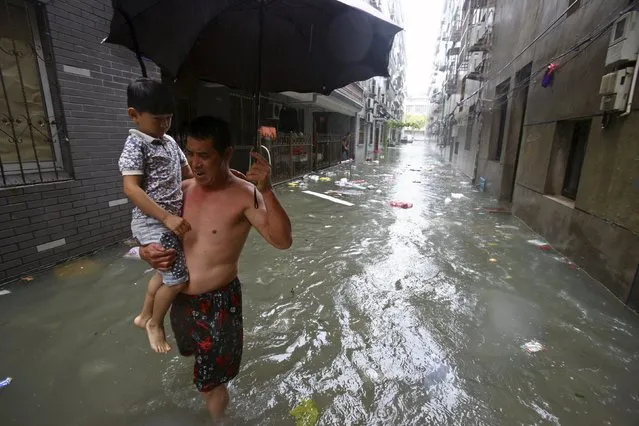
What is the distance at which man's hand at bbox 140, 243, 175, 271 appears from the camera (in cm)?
173

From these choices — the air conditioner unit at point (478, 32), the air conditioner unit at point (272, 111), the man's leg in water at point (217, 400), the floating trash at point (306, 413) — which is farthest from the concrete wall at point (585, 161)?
the air conditioner unit at point (272, 111)

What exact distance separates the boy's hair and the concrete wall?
4.81 meters

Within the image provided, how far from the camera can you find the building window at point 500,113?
10234 millimetres

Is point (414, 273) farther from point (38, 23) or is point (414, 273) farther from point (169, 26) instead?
point (38, 23)

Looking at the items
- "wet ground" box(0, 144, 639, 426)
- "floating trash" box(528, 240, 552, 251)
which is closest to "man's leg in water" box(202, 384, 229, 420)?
"wet ground" box(0, 144, 639, 426)

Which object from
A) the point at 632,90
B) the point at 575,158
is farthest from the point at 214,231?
the point at 575,158

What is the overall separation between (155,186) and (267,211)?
36.9 inches

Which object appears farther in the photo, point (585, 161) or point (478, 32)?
point (478, 32)

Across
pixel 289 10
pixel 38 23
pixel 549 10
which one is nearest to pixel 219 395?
pixel 289 10

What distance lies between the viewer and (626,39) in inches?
151

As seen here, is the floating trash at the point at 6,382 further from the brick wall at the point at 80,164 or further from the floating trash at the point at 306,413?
the floating trash at the point at 306,413

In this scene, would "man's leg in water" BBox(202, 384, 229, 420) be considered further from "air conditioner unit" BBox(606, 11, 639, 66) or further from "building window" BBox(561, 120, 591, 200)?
"building window" BBox(561, 120, 591, 200)

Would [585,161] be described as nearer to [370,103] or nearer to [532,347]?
[532,347]

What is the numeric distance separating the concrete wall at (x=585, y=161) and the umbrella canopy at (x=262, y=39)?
138 inches
